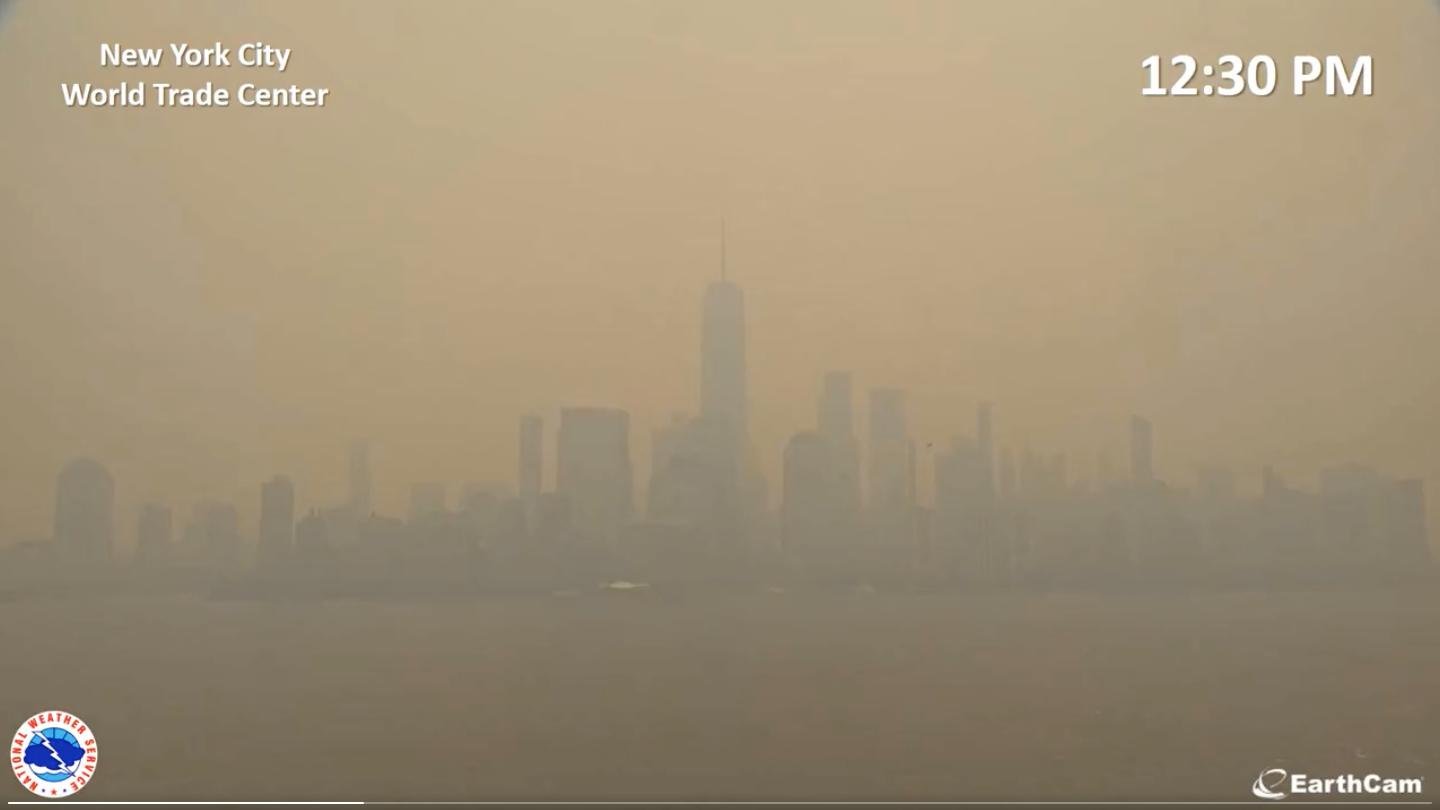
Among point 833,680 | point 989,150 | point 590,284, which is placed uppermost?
point 989,150

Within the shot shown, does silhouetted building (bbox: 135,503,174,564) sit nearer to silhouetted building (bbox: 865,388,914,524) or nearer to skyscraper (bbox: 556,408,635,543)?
skyscraper (bbox: 556,408,635,543)

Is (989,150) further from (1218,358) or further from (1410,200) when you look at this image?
(1410,200)

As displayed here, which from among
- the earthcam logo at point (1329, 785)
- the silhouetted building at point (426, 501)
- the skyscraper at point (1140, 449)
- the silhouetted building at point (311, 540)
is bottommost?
the earthcam logo at point (1329, 785)

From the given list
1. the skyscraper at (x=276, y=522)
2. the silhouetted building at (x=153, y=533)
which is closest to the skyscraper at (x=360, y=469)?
the skyscraper at (x=276, y=522)

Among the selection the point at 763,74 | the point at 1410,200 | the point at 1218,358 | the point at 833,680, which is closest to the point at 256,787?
the point at 833,680

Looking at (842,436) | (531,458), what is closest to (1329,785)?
(842,436)

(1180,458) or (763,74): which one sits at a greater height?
(763,74)

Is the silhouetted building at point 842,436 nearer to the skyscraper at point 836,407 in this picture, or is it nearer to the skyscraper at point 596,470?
the skyscraper at point 836,407
